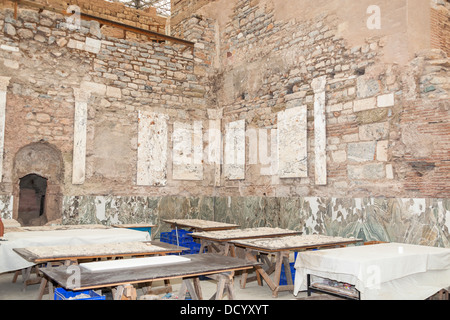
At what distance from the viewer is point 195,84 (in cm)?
934

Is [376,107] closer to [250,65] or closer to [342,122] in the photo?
[342,122]

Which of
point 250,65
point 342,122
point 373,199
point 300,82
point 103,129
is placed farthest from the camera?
point 250,65

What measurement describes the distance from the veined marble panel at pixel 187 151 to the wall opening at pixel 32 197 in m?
2.81

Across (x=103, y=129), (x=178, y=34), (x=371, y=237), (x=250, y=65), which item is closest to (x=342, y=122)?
(x=371, y=237)

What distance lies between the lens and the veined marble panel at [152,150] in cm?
837

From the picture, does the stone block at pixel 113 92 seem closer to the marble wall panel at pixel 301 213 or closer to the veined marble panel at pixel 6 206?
the marble wall panel at pixel 301 213

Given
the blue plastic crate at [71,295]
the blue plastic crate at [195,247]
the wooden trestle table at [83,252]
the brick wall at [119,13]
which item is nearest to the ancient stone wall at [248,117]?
the blue plastic crate at [195,247]

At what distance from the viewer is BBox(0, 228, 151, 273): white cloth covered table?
465 centimetres

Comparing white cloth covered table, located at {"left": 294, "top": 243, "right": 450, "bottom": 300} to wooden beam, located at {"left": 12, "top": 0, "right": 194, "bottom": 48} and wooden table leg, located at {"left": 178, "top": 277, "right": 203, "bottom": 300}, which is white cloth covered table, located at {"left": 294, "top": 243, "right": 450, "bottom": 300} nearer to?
wooden table leg, located at {"left": 178, "top": 277, "right": 203, "bottom": 300}

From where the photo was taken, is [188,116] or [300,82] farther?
[188,116]

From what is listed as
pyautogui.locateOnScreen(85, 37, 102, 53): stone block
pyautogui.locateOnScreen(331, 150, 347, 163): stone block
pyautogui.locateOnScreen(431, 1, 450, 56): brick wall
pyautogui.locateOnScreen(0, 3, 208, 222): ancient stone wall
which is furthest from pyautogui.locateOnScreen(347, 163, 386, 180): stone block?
pyautogui.locateOnScreen(85, 37, 102, 53): stone block

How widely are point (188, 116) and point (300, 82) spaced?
2.80 meters

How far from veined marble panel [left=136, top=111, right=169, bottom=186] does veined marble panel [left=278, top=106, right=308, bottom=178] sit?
2.54 m

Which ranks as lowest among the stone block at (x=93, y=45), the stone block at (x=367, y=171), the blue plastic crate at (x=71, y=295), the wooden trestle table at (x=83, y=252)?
the blue plastic crate at (x=71, y=295)
